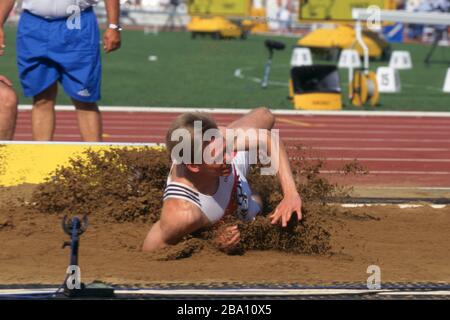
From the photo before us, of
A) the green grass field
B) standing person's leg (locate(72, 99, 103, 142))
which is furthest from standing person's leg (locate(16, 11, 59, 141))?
the green grass field

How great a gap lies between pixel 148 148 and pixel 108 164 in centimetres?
29

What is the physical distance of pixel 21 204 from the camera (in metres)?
7.40

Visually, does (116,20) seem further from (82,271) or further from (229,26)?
(229,26)

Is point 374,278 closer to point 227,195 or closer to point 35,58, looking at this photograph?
point 227,195

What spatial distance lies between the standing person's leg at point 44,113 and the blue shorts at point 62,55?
3.6 inches

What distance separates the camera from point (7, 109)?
784 cm

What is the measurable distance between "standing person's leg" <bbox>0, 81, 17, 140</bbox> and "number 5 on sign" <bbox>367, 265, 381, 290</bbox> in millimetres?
3072

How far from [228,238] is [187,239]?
0.23 m

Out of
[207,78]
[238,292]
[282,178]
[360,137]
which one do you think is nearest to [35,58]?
[282,178]

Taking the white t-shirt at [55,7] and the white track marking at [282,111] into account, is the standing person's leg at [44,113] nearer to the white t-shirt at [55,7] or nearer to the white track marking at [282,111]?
the white t-shirt at [55,7]

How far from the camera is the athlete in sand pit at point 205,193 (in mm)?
5867

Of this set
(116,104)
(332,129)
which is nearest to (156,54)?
(116,104)

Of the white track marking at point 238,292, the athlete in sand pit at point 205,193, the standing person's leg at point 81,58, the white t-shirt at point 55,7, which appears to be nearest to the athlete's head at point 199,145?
the athlete in sand pit at point 205,193

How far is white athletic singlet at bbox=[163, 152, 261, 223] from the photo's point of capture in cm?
605
